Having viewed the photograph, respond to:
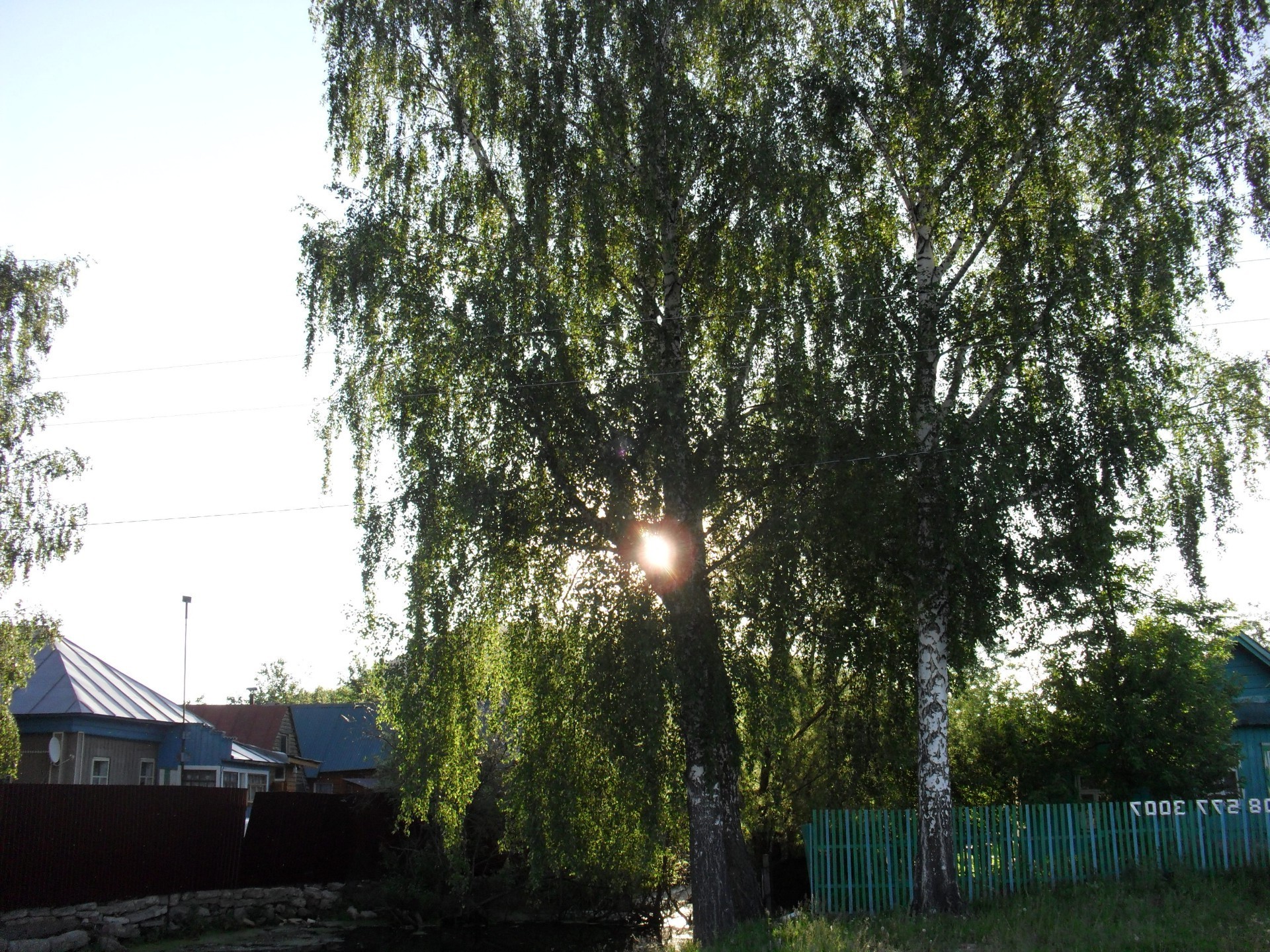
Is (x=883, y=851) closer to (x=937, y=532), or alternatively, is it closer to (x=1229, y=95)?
(x=937, y=532)

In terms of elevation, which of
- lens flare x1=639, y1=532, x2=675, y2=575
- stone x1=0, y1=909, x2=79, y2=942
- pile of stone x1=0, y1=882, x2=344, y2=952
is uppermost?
lens flare x1=639, y1=532, x2=675, y2=575

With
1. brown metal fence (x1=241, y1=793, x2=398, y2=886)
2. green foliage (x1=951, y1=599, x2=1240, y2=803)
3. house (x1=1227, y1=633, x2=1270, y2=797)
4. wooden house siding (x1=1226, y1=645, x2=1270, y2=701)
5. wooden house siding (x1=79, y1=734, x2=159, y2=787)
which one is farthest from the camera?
wooden house siding (x1=79, y1=734, x2=159, y2=787)

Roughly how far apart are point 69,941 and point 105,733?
8.41 meters

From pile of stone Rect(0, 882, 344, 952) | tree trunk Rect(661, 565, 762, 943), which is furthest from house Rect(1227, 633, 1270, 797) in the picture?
pile of stone Rect(0, 882, 344, 952)

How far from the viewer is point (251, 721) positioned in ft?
123

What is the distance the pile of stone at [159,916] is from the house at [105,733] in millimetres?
4645

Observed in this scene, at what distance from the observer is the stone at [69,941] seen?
56.3 feet

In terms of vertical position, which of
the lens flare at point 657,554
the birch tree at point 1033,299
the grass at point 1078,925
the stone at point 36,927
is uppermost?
the birch tree at point 1033,299

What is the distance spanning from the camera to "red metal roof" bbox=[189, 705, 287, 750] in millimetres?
36656

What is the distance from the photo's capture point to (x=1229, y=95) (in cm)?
1244

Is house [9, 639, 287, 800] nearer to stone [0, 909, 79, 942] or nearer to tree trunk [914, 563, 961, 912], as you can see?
stone [0, 909, 79, 942]

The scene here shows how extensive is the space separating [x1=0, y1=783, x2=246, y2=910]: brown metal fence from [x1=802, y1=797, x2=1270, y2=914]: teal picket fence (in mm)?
12917

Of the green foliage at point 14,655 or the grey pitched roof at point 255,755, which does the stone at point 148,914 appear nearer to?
the green foliage at point 14,655

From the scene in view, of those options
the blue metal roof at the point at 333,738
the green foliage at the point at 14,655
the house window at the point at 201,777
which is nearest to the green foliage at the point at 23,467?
the green foliage at the point at 14,655
